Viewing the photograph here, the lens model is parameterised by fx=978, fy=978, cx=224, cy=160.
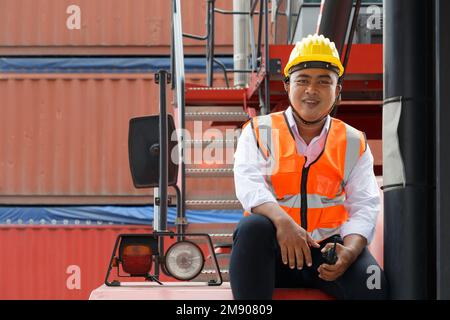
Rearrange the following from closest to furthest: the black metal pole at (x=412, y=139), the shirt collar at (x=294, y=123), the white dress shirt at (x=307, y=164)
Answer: the black metal pole at (x=412, y=139) < the white dress shirt at (x=307, y=164) < the shirt collar at (x=294, y=123)

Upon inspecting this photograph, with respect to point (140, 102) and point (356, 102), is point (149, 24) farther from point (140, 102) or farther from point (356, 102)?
point (356, 102)

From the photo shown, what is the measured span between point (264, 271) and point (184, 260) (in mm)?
517

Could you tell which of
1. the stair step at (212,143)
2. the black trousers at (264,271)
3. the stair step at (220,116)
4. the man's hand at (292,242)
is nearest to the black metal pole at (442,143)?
the black trousers at (264,271)

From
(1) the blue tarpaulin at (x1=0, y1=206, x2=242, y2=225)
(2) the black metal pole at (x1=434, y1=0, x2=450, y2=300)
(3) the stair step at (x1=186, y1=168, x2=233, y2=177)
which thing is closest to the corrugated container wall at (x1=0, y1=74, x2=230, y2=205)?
(1) the blue tarpaulin at (x1=0, y1=206, x2=242, y2=225)

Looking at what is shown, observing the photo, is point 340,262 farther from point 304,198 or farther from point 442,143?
point 442,143

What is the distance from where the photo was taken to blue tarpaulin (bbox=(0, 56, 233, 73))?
55.5ft

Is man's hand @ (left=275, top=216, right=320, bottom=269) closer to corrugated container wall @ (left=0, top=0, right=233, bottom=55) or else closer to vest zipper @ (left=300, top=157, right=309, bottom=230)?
vest zipper @ (left=300, top=157, right=309, bottom=230)

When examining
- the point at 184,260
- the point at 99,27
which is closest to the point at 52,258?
the point at 99,27

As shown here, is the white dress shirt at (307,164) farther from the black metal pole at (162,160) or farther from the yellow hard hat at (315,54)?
the black metal pole at (162,160)

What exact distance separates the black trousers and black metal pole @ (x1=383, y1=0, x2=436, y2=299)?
29cm

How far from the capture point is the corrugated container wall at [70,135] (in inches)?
653

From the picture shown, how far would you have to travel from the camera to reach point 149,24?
17.2 m

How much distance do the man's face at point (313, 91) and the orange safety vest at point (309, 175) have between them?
0.11 m
